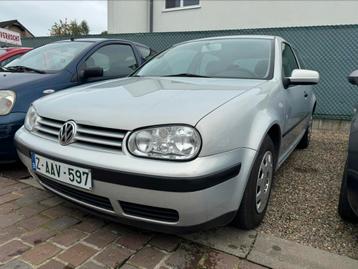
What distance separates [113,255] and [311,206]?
171 cm

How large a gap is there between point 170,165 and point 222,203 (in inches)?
15.4

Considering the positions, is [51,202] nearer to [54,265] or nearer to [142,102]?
[54,265]

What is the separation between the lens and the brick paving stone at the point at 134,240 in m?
2.15

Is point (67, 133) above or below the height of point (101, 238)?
above

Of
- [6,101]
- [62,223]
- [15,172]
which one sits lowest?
[15,172]

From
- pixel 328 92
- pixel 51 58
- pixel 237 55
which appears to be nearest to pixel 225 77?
pixel 237 55

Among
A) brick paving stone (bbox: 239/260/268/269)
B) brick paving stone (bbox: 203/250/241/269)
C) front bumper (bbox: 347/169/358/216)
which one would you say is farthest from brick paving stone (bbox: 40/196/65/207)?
front bumper (bbox: 347/169/358/216)

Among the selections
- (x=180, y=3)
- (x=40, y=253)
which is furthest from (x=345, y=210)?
(x=180, y=3)

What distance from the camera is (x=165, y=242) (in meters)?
2.21

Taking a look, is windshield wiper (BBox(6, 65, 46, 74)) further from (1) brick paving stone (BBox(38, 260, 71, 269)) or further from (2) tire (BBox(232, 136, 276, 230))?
(2) tire (BBox(232, 136, 276, 230))

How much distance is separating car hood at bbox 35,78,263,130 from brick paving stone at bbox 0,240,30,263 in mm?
830

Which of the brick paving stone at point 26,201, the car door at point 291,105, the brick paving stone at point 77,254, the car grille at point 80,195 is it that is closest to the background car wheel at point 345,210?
the car door at point 291,105

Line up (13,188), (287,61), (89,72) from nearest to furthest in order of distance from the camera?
1. (13,188)
2. (287,61)
3. (89,72)

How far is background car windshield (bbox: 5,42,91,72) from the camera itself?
3936 mm
